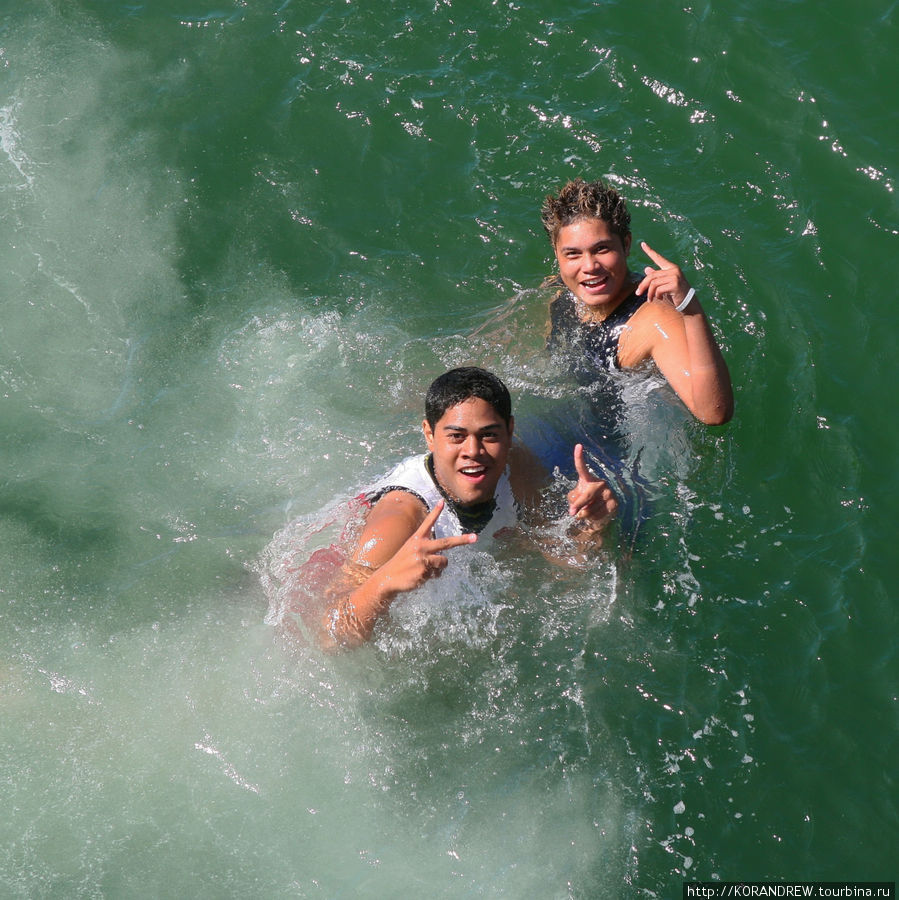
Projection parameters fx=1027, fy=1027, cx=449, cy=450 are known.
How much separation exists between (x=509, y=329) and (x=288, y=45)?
13.1 feet

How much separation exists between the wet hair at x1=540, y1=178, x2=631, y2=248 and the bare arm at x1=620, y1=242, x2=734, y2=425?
59 centimetres

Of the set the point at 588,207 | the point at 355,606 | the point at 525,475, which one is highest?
the point at 588,207

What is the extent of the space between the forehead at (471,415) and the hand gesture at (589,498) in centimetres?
53

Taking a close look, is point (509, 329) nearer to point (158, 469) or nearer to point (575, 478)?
point (575, 478)

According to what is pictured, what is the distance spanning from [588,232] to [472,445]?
2135 mm

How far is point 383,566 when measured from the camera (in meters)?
5.69

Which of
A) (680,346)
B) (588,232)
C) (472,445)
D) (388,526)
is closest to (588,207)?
(588,232)

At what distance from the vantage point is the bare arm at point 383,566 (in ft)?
17.7

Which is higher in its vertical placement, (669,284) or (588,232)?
(588,232)

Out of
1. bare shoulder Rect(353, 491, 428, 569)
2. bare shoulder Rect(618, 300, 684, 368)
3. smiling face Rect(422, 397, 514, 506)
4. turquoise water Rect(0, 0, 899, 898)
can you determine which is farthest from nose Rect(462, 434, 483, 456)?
A: bare shoulder Rect(618, 300, 684, 368)

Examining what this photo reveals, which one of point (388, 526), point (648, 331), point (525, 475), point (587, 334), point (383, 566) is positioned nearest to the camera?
point (383, 566)

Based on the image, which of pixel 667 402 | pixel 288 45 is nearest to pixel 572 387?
pixel 667 402

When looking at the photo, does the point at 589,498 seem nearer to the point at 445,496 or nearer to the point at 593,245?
the point at 445,496

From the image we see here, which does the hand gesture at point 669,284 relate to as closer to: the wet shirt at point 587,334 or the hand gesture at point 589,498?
the wet shirt at point 587,334
